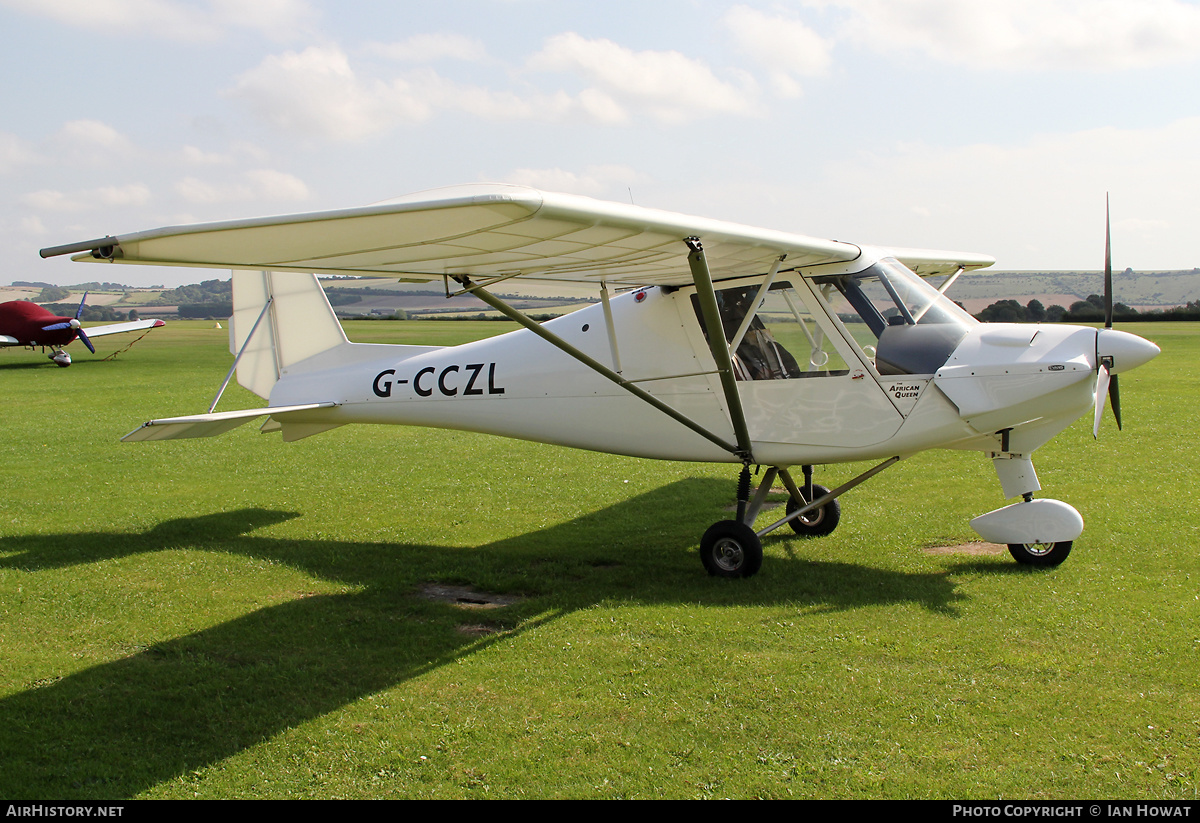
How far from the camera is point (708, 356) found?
292 inches

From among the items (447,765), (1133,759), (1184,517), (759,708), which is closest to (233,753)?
(447,765)

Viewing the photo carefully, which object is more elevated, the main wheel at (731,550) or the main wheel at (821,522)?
the main wheel at (731,550)

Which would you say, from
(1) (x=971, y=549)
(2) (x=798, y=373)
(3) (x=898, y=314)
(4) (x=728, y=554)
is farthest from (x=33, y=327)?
(1) (x=971, y=549)

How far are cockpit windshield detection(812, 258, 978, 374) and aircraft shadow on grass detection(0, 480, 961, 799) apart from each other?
5.72 ft

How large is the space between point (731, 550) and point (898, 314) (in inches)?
92.3

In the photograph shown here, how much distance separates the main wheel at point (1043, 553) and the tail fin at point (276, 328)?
23.3 feet

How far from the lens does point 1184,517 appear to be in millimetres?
8297

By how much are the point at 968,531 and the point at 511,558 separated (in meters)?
4.38

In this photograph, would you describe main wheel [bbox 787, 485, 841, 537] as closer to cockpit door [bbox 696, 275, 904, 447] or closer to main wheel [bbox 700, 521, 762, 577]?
cockpit door [bbox 696, 275, 904, 447]

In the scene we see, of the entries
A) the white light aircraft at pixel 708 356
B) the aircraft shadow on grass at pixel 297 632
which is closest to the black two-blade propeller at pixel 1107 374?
the white light aircraft at pixel 708 356

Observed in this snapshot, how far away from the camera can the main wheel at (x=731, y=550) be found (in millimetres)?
6863

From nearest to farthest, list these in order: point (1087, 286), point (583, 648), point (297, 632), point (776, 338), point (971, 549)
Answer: point (583, 648)
point (297, 632)
point (776, 338)
point (971, 549)
point (1087, 286)

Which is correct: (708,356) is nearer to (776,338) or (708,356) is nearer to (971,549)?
(776,338)

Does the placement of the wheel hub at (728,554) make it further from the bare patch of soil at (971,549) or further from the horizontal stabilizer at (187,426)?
the horizontal stabilizer at (187,426)
